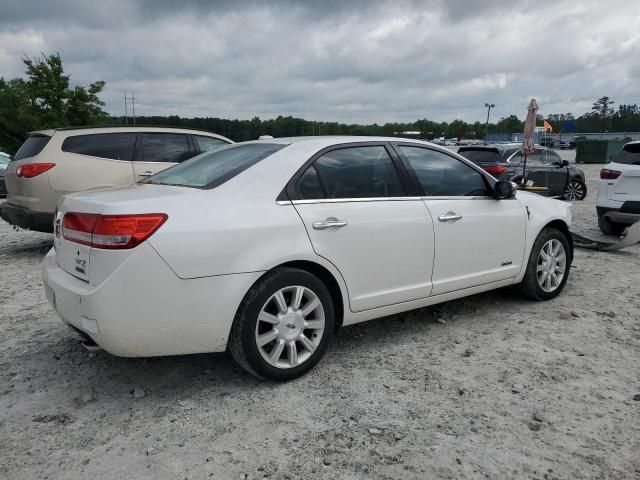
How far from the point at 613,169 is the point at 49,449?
8423 mm

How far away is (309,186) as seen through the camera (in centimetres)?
344

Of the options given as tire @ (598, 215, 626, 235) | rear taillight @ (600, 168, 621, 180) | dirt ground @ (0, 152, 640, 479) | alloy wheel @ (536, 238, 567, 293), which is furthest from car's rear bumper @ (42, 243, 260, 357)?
tire @ (598, 215, 626, 235)

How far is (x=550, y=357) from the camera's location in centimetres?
374

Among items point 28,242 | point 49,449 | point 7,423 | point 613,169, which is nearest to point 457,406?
point 49,449

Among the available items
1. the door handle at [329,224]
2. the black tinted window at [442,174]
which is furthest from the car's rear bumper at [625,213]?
the door handle at [329,224]

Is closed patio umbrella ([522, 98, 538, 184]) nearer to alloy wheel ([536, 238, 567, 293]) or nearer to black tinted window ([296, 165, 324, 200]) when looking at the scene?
alloy wheel ([536, 238, 567, 293])

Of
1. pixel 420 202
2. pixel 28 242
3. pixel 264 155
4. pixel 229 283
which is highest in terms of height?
pixel 264 155

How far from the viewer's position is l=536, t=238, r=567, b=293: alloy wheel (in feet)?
16.3

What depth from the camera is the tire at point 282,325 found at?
3.08 m

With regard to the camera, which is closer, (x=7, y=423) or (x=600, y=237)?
(x=7, y=423)

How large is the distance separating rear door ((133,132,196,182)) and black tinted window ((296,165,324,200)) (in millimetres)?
4195

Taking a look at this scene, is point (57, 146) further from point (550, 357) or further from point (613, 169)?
point (613, 169)

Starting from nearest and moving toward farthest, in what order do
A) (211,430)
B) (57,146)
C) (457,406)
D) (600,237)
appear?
(211,430) → (457,406) → (57,146) → (600,237)

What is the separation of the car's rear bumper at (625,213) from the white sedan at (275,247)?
4.61 meters
